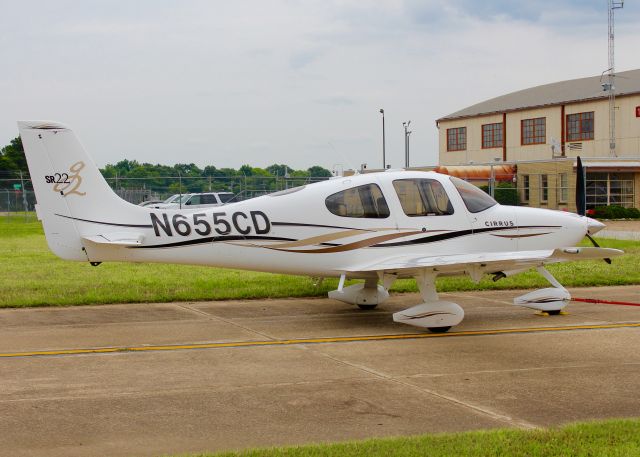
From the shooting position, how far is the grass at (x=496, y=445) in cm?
584

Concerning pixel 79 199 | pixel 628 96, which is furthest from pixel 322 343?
pixel 628 96

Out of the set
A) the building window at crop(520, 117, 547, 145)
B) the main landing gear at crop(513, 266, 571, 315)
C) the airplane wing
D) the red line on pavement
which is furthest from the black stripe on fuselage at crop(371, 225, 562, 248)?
the building window at crop(520, 117, 547, 145)

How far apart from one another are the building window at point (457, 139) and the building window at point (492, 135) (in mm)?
2104

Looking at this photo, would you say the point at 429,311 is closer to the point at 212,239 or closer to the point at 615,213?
the point at 212,239

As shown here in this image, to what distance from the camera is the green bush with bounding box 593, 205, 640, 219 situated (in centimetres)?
4478

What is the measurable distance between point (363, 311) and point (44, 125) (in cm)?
579

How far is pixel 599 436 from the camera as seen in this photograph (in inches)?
245

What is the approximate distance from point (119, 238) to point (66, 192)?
3.35ft

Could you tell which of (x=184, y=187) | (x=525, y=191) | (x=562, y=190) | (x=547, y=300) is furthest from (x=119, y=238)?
(x=525, y=191)

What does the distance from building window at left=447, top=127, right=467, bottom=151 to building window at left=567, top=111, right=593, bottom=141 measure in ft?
32.7

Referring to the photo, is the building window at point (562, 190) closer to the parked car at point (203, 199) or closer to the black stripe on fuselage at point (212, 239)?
the parked car at point (203, 199)

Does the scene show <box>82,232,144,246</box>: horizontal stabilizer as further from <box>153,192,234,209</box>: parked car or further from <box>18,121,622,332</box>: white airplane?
<box>153,192,234,209</box>: parked car

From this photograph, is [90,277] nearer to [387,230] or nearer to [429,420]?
[387,230]

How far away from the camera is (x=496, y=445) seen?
6.01 meters
